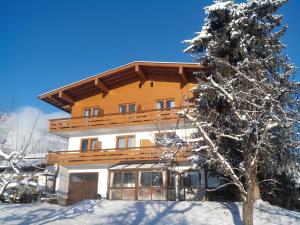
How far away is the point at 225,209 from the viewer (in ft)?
57.1

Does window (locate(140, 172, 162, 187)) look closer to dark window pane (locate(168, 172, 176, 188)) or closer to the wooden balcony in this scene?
dark window pane (locate(168, 172, 176, 188))

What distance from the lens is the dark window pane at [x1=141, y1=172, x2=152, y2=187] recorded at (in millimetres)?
22850

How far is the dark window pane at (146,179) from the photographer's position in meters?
22.9

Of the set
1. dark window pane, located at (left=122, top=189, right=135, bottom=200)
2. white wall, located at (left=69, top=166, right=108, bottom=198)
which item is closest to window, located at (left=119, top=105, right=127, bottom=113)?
white wall, located at (left=69, top=166, right=108, bottom=198)

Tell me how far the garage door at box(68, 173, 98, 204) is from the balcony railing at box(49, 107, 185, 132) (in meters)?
3.74

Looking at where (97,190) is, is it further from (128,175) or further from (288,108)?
(288,108)

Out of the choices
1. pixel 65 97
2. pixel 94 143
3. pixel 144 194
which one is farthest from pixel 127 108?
pixel 144 194

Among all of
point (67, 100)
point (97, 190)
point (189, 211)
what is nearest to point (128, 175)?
point (97, 190)

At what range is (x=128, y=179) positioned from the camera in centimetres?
2350

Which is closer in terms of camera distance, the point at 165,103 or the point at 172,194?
the point at 172,194

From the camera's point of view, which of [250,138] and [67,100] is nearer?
[250,138]

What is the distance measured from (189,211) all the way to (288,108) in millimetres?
6754

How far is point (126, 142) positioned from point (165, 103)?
13.5 ft

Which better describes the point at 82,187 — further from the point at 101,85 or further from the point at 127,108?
the point at 101,85
